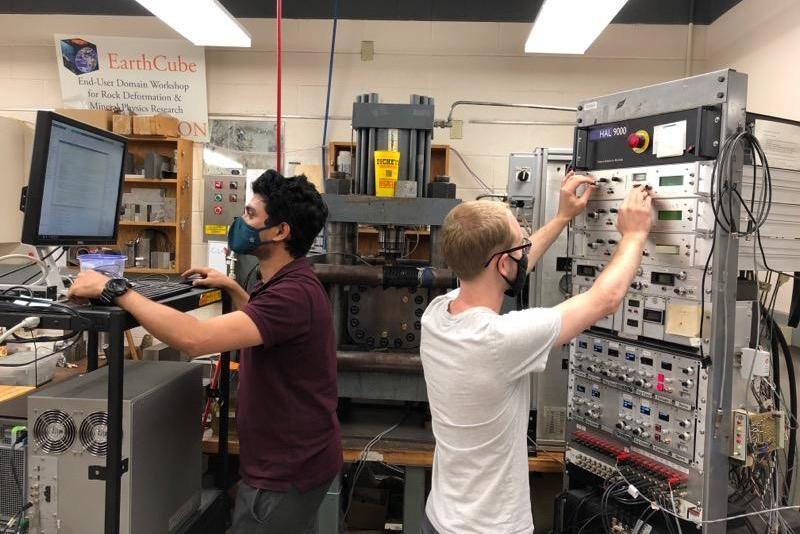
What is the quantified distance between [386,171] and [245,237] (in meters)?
0.68

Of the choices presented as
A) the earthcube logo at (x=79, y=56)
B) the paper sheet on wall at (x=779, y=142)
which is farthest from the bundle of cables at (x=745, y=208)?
the earthcube logo at (x=79, y=56)

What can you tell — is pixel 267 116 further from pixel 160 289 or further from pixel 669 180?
pixel 669 180

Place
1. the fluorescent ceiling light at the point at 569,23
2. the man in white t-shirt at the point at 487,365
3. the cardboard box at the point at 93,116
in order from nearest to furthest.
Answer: the man in white t-shirt at the point at 487,365, the fluorescent ceiling light at the point at 569,23, the cardboard box at the point at 93,116

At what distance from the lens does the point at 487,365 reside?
1.08 m

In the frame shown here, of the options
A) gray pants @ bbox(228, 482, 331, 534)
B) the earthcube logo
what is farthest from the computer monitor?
the earthcube logo

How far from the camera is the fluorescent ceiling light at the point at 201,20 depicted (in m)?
2.96

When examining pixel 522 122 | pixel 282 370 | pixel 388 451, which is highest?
pixel 522 122

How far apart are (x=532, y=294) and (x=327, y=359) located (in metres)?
1.18

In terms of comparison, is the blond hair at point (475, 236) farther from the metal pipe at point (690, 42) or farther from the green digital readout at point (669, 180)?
the metal pipe at point (690, 42)

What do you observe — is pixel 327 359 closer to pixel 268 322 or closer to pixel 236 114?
pixel 268 322

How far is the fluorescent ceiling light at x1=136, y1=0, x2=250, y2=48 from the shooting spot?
9.71ft

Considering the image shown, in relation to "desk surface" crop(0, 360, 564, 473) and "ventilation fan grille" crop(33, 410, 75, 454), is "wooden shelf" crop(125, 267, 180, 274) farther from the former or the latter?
"ventilation fan grille" crop(33, 410, 75, 454)

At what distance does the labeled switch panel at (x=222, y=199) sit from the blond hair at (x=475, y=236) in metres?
3.02

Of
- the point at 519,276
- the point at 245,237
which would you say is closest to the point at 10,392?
the point at 245,237
